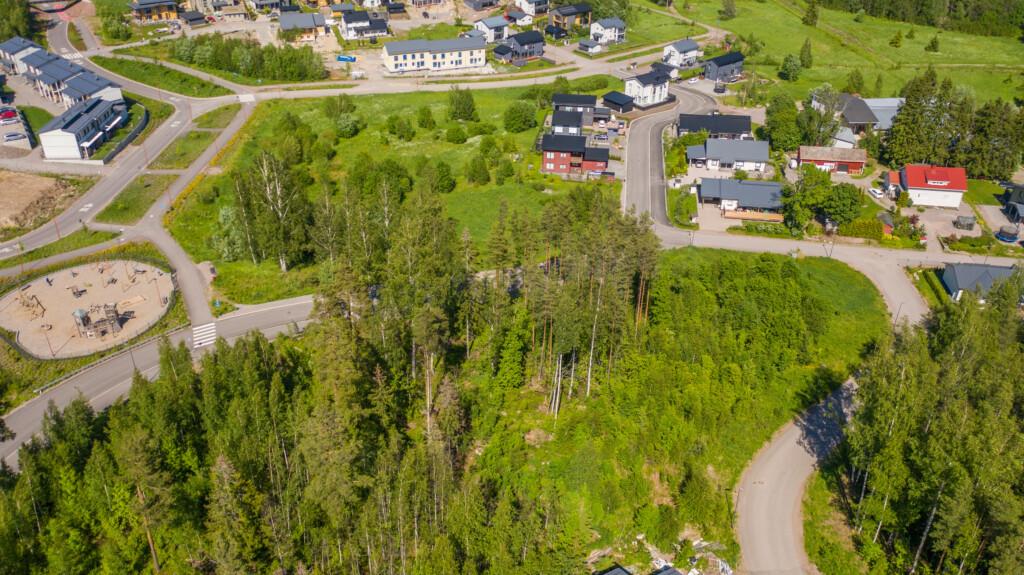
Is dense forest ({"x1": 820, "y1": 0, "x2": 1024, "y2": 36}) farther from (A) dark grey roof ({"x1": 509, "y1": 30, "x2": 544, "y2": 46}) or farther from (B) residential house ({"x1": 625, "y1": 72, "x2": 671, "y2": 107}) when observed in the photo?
(B) residential house ({"x1": 625, "y1": 72, "x2": 671, "y2": 107})

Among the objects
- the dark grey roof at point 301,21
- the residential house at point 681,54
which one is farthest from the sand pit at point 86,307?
the residential house at point 681,54

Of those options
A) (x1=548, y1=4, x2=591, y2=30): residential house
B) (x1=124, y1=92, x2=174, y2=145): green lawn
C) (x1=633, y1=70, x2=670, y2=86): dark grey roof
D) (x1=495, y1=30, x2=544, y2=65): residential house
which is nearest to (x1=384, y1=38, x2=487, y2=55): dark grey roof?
(x1=495, y1=30, x2=544, y2=65): residential house

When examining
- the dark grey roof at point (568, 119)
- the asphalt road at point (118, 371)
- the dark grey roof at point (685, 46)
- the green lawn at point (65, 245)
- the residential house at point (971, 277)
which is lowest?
the residential house at point (971, 277)

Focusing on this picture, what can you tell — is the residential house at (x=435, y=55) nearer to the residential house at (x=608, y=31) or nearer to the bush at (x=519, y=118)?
the residential house at (x=608, y=31)

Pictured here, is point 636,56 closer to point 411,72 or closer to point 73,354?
point 411,72

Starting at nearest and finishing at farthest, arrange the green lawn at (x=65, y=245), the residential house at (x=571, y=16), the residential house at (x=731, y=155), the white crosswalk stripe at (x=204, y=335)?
the white crosswalk stripe at (x=204, y=335), the green lawn at (x=65, y=245), the residential house at (x=731, y=155), the residential house at (x=571, y=16)

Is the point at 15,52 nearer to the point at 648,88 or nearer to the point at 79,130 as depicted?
the point at 79,130

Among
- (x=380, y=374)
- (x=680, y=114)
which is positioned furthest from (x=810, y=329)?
(x=680, y=114)
